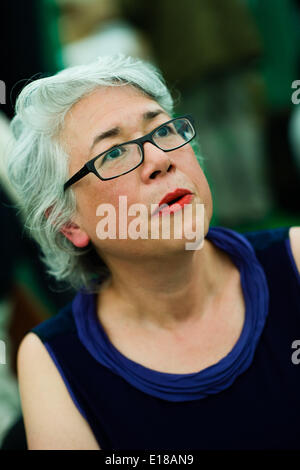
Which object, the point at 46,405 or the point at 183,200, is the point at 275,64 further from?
the point at 46,405

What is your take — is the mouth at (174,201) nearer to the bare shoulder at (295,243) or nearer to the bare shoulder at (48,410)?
the bare shoulder at (295,243)

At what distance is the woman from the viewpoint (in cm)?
132

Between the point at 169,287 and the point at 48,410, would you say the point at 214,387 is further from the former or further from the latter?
the point at 48,410

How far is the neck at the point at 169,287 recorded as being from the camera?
1.42m

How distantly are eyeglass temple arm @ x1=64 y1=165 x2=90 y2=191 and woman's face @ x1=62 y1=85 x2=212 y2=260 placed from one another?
0.01m

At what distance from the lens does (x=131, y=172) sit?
4.30 feet

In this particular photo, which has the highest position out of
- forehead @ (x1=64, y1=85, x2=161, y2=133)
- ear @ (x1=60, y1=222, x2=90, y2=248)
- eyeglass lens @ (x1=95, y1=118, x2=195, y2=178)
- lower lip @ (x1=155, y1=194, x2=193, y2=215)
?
forehead @ (x1=64, y1=85, x2=161, y2=133)

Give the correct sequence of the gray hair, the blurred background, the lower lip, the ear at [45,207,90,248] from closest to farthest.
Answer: the lower lip, the gray hair, the ear at [45,207,90,248], the blurred background

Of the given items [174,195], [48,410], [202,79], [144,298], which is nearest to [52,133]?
[174,195]

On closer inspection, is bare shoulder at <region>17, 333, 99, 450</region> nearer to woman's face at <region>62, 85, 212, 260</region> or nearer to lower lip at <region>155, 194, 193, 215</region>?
woman's face at <region>62, 85, 212, 260</region>

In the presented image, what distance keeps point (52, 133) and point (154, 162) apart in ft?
1.11

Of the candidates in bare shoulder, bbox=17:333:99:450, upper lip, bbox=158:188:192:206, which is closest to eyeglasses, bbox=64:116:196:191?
upper lip, bbox=158:188:192:206

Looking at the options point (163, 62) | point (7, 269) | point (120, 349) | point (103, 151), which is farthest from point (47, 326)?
point (163, 62)
